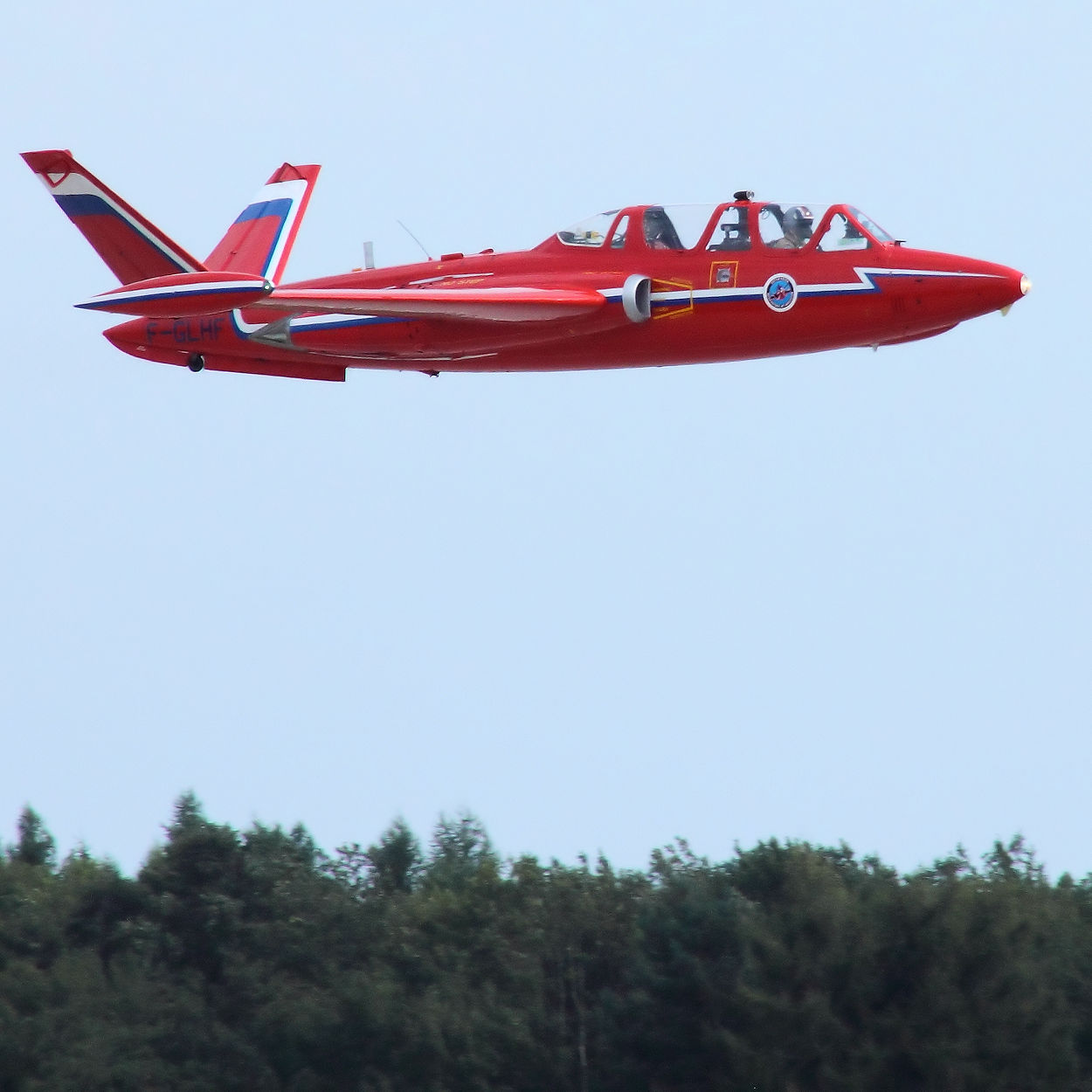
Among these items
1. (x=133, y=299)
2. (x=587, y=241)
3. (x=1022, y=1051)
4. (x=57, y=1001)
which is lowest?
(x=1022, y=1051)

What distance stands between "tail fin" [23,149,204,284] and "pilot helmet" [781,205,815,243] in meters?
9.92

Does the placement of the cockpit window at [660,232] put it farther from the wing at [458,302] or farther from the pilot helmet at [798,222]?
the pilot helmet at [798,222]

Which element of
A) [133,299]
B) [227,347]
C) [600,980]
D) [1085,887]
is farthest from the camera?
[1085,887]

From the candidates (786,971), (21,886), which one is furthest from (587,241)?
(21,886)

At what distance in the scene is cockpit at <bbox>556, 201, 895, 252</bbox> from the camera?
27.3 m

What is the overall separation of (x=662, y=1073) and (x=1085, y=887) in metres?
18.9

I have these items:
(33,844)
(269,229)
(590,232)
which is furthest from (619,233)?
(33,844)

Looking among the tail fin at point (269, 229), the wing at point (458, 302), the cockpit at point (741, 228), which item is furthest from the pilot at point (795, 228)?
the tail fin at point (269, 229)

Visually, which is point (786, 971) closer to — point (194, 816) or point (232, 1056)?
point (232, 1056)

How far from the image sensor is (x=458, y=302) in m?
27.9

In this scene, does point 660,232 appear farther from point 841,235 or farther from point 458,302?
point 458,302

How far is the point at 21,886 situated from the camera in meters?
59.4

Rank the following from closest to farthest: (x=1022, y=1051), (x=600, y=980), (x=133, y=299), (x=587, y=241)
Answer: (x=133, y=299), (x=587, y=241), (x=1022, y=1051), (x=600, y=980)

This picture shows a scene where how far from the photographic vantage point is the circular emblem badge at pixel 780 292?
27094mm
